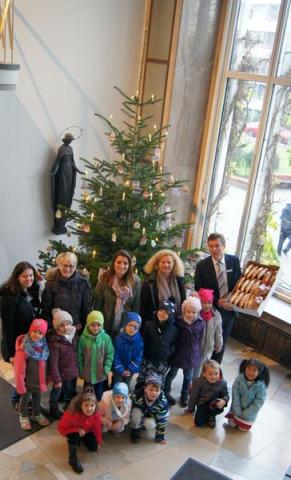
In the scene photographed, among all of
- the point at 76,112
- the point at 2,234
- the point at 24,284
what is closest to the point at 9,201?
the point at 2,234

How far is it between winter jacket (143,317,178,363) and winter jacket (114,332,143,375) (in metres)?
0.13

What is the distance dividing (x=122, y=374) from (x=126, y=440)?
54 cm

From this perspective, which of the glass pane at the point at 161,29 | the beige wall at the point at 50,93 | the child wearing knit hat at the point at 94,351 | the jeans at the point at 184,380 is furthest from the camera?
the glass pane at the point at 161,29

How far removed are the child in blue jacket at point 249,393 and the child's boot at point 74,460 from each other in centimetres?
147

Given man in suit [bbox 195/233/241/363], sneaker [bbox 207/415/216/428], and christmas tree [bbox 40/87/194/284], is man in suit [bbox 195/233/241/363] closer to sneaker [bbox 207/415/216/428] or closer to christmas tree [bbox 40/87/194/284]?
christmas tree [bbox 40/87/194/284]

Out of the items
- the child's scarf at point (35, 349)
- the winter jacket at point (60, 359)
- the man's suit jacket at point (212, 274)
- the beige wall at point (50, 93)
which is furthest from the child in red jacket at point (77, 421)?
the beige wall at point (50, 93)

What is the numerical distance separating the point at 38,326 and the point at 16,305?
1.05ft

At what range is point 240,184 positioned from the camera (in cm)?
673

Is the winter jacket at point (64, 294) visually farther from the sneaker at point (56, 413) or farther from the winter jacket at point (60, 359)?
the sneaker at point (56, 413)

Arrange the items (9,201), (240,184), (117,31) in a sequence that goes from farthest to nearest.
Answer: (240,184)
(117,31)
(9,201)

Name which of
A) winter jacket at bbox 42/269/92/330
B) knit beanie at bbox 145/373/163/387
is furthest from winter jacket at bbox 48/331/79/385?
knit beanie at bbox 145/373/163/387

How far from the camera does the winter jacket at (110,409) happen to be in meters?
4.27

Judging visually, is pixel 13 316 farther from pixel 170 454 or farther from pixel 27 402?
pixel 170 454

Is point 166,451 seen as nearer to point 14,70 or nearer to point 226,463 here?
point 226,463
